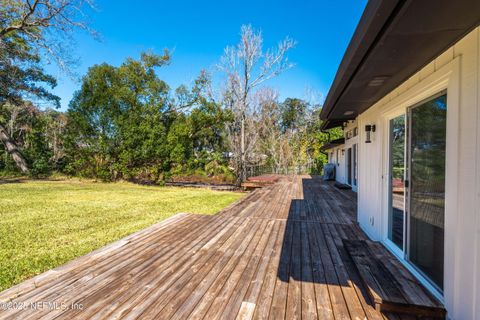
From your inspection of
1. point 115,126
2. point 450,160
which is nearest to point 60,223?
point 450,160

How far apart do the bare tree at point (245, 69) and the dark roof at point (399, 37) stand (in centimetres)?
1020

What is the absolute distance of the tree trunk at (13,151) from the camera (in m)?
14.4

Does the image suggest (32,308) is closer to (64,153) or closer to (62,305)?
(62,305)

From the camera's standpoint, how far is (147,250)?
9.84 feet

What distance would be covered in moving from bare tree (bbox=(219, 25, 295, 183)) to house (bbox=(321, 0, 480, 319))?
31.9 ft

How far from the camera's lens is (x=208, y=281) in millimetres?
2240

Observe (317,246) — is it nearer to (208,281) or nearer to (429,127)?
(208,281)

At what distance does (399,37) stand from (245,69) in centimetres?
1148

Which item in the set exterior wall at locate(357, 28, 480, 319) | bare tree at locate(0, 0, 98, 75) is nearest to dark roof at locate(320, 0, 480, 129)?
exterior wall at locate(357, 28, 480, 319)

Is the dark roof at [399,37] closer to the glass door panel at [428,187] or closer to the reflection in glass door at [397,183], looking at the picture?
the glass door panel at [428,187]

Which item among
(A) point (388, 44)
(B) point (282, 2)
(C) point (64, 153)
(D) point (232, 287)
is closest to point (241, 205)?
(D) point (232, 287)

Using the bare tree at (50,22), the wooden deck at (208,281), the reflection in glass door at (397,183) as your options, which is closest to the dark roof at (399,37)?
the reflection in glass door at (397,183)

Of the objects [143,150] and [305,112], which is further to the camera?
[305,112]

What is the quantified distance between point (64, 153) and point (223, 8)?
40.0 feet
